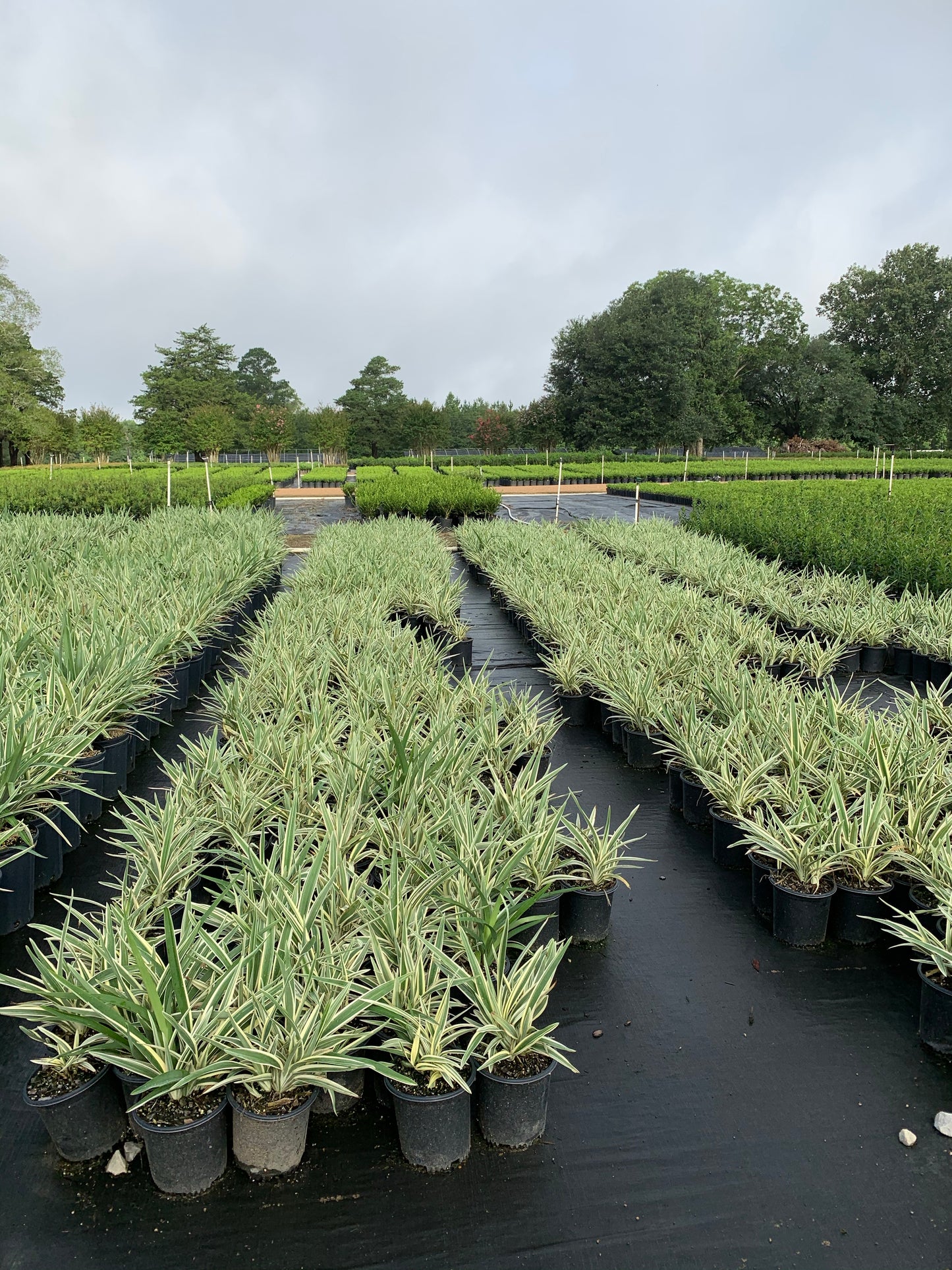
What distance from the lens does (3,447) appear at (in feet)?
128

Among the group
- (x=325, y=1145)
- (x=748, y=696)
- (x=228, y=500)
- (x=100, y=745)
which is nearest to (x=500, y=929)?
(x=325, y=1145)

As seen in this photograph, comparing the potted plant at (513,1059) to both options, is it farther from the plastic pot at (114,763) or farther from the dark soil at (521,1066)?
the plastic pot at (114,763)

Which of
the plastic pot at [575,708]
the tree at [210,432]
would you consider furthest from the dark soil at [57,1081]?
the tree at [210,432]

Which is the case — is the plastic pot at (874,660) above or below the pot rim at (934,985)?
above

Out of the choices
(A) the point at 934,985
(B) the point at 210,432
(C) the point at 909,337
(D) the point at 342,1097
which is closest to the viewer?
(D) the point at 342,1097

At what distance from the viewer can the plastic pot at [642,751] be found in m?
3.59

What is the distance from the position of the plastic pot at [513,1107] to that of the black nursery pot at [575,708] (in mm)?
2694

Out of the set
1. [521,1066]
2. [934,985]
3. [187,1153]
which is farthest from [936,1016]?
[187,1153]

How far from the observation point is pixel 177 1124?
142 cm

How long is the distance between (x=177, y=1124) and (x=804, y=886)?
1788mm

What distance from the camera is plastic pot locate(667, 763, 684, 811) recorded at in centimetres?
316

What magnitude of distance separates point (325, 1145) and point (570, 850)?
3.97 feet

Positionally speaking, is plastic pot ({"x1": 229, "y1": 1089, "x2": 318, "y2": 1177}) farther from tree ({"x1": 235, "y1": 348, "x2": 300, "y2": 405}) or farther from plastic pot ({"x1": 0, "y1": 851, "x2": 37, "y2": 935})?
tree ({"x1": 235, "y1": 348, "x2": 300, "y2": 405})

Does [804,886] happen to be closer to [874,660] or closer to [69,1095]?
[69,1095]
